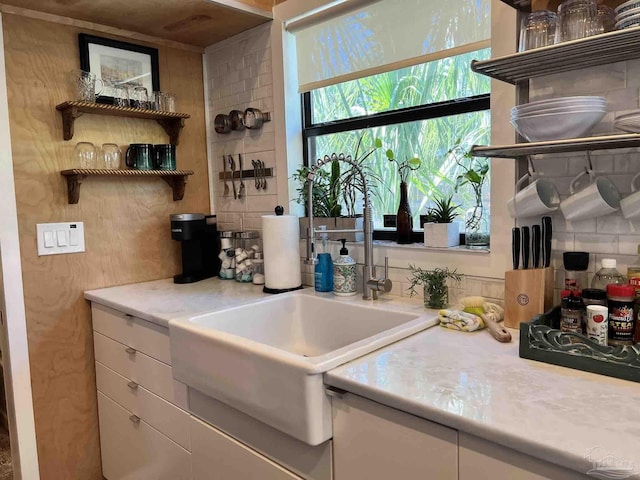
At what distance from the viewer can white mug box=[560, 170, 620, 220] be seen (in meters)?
1.31

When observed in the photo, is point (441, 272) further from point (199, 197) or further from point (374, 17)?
point (199, 197)

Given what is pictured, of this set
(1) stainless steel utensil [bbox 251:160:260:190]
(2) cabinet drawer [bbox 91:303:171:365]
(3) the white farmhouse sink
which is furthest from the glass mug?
(3) the white farmhouse sink

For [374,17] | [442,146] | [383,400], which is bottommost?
[383,400]

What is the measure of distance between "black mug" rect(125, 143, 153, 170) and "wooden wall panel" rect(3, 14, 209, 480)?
0.09m

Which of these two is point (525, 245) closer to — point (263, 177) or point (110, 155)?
point (263, 177)

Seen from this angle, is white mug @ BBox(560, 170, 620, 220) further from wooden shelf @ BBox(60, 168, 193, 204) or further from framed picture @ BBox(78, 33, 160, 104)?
framed picture @ BBox(78, 33, 160, 104)

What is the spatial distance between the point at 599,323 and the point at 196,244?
182cm

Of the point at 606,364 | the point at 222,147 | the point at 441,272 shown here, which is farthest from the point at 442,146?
the point at 222,147

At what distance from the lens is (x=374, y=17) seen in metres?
2.02

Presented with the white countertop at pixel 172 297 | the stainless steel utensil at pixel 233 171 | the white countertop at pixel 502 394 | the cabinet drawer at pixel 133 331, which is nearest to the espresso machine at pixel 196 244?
the white countertop at pixel 172 297

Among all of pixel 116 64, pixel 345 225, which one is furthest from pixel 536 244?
pixel 116 64

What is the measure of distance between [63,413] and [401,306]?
1.58 m

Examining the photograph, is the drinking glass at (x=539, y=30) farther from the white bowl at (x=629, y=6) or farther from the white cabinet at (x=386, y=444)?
the white cabinet at (x=386, y=444)

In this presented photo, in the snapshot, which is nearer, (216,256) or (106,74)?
(106,74)
